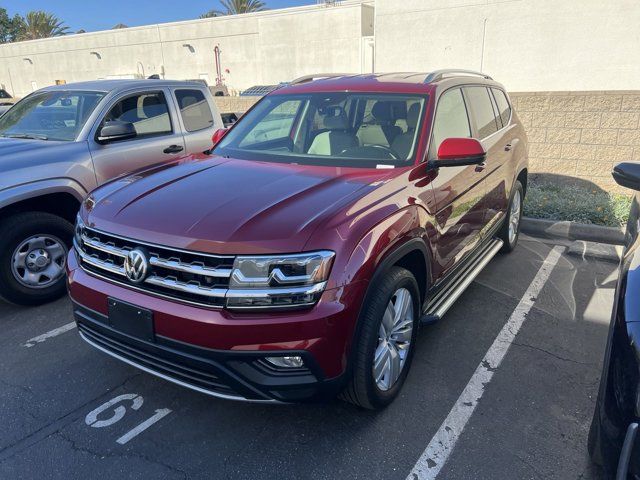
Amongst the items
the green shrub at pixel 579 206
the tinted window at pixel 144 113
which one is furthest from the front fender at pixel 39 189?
the green shrub at pixel 579 206

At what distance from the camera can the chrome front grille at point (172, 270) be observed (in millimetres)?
2260

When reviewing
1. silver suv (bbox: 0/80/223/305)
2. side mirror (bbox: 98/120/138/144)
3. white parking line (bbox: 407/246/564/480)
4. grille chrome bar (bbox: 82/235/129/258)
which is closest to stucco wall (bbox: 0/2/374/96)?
silver suv (bbox: 0/80/223/305)

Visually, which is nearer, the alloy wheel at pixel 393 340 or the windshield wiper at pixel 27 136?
the alloy wheel at pixel 393 340

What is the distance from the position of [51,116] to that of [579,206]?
6.24 metres

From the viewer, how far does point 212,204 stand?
2.59 metres

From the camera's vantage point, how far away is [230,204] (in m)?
2.58

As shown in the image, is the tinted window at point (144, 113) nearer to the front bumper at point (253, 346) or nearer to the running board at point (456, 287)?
the front bumper at point (253, 346)

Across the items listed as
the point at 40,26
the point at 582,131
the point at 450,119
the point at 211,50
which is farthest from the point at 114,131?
the point at 40,26

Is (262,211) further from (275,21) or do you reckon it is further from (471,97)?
(275,21)

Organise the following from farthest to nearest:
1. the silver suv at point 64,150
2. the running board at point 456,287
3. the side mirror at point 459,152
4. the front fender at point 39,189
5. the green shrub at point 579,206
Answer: the green shrub at point 579,206 → the silver suv at point 64,150 → the front fender at point 39,189 → the running board at point 456,287 → the side mirror at point 459,152

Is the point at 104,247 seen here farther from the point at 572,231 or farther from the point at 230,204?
the point at 572,231

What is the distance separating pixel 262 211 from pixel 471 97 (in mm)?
2595

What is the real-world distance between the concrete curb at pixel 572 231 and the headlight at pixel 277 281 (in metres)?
4.84

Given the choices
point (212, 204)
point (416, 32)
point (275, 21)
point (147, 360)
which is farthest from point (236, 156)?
point (275, 21)
